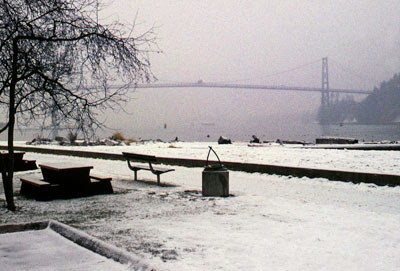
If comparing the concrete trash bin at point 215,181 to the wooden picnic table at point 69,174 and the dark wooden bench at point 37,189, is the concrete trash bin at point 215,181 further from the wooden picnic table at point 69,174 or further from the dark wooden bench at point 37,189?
the dark wooden bench at point 37,189

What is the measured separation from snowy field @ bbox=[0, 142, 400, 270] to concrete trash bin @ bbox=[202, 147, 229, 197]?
0.24 metres

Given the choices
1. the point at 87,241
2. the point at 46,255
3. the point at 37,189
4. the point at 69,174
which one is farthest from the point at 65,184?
the point at 46,255

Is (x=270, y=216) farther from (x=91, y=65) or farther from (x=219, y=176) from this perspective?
(x=91, y=65)

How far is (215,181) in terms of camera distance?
7.90 metres

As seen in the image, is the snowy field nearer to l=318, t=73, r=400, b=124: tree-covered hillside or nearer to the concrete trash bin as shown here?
the concrete trash bin

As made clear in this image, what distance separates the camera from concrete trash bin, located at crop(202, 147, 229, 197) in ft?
25.8

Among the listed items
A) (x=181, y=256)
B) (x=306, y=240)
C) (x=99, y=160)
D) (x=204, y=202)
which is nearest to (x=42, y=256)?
(x=181, y=256)

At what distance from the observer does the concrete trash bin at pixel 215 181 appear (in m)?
7.87

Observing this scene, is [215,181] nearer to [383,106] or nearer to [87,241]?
[87,241]

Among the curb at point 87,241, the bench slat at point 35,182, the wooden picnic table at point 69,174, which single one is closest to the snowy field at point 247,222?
the curb at point 87,241

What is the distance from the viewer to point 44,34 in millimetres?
7406

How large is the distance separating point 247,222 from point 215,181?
6.76 feet

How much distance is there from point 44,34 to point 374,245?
5843 mm

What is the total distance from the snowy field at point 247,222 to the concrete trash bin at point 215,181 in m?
0.24
